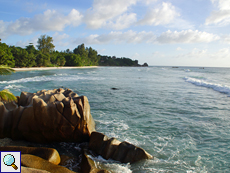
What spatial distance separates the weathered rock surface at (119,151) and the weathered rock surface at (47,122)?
3.42 ft

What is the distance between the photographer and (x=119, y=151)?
5754mm

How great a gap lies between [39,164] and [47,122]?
7.25ft

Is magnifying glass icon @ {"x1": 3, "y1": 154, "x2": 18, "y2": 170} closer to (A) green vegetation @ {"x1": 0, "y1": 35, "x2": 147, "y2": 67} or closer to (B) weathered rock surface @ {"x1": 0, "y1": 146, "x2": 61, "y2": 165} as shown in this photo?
(B) weathered rock surface @ {"x1": 0, "y1": 146, "x2": 61, "y2": 165}

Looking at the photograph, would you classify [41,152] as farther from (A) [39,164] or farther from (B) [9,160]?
(B) [9,160]

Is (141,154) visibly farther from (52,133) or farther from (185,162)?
(52,133)

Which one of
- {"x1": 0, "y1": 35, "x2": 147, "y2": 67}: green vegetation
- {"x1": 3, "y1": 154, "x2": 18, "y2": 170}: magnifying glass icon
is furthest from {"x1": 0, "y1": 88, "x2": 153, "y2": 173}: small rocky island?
{"x1": 0, "y1": 35, "x2": 147, "y2": 67}: green vegetation

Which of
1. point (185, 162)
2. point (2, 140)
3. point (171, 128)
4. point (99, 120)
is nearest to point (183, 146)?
point (185, 162)

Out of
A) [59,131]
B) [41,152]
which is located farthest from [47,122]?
[41,152]

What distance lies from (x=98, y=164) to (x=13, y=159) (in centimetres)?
250

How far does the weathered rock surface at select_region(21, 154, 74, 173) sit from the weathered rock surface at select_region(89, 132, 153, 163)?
5.52ft

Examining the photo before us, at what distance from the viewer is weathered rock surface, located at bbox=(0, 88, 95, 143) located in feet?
20.9

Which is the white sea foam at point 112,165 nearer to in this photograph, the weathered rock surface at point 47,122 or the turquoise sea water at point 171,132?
the turquoise sea water at point 171,132

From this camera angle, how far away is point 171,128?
8.79 meters

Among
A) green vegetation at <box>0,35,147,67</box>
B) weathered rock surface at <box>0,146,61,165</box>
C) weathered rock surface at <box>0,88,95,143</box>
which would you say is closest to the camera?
weathered rock surface at <box>0,146,61,165</box>
